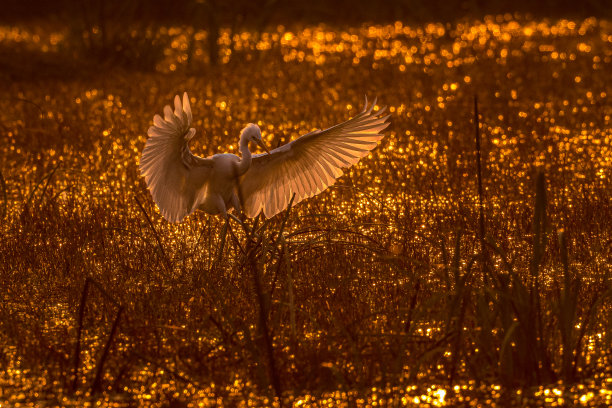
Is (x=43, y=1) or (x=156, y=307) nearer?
(x=156, y=307)

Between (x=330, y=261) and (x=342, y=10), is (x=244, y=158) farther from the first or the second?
(x=342, y=10)

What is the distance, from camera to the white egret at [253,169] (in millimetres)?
3973

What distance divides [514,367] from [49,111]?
576 centimetres

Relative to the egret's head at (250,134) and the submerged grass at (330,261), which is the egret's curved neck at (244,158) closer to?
the egret's head at (250,134)

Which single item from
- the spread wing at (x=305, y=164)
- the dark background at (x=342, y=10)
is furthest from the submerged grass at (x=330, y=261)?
the dark background at (x=342, y=10)

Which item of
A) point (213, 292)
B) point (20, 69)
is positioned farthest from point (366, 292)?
point (20, 69)

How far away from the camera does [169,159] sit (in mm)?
3979

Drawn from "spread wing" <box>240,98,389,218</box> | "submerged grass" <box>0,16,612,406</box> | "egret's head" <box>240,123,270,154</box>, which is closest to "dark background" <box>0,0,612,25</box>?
"submerged grass" <box>0,16,612,406</box>

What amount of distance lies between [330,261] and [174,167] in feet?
2.15

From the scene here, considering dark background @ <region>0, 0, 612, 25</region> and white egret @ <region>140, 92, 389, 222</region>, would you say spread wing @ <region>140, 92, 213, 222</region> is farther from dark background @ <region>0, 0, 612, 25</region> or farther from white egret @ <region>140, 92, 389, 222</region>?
dark background @ <region>0, 0, 612, 25</region>

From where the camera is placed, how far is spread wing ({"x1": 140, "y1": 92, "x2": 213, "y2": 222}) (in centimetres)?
370

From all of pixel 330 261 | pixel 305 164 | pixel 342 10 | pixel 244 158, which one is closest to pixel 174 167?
pixel 244 158

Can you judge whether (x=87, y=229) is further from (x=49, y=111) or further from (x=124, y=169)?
(x=49, y=111)

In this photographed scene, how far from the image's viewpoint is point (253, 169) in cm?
419
